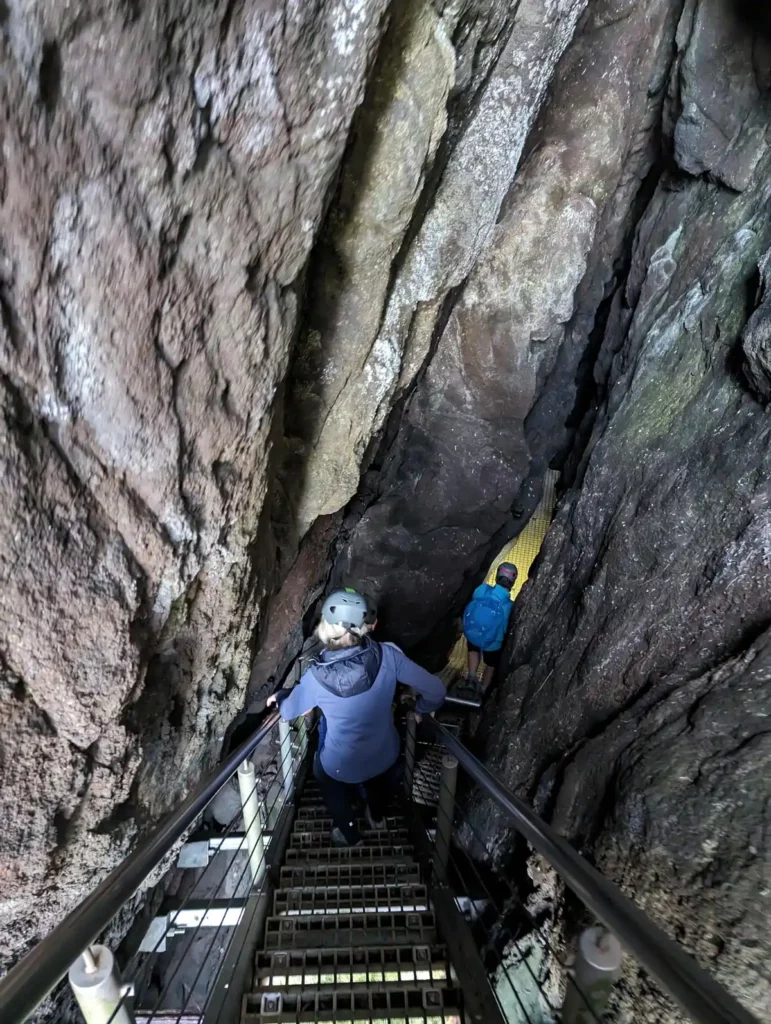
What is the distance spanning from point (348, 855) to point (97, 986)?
2.86m

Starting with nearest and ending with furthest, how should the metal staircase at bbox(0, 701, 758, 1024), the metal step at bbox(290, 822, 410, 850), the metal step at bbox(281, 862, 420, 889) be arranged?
the metal staircase at bbox(0, 701, 758, 1024)
the metal step at bbox(281, 862, 420, 889)
the metal step at bbox(290, 822, 410, 850)

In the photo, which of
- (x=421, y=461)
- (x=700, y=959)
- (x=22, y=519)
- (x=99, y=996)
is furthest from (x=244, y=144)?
(x=421, y=461)

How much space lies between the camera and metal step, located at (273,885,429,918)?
3098 mm

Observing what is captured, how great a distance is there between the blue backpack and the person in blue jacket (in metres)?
3.30

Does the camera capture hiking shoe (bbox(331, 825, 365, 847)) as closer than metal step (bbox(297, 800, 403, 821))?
Yes

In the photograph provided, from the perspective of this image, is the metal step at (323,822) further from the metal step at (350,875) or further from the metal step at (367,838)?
the metal step at (350,875)

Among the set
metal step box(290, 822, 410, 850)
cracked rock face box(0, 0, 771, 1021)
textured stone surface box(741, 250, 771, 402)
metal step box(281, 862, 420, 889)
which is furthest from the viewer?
metal step box(290, 822, 410, 850)

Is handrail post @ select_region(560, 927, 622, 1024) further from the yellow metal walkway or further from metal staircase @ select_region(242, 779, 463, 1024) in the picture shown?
the yellow metal walkway

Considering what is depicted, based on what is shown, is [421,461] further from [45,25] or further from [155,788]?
[45,25]

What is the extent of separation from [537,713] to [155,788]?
289 centimetres

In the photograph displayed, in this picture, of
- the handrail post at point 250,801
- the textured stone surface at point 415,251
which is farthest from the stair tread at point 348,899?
the textured stone surface at point 415,251

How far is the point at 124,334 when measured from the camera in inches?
67.4

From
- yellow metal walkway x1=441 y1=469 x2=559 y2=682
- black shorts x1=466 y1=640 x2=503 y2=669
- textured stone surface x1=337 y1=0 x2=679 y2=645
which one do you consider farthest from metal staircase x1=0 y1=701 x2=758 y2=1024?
yellow metal walkway x1=441 y1=469 x2=559 y2=682

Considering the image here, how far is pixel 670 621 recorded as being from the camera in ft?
12.2
